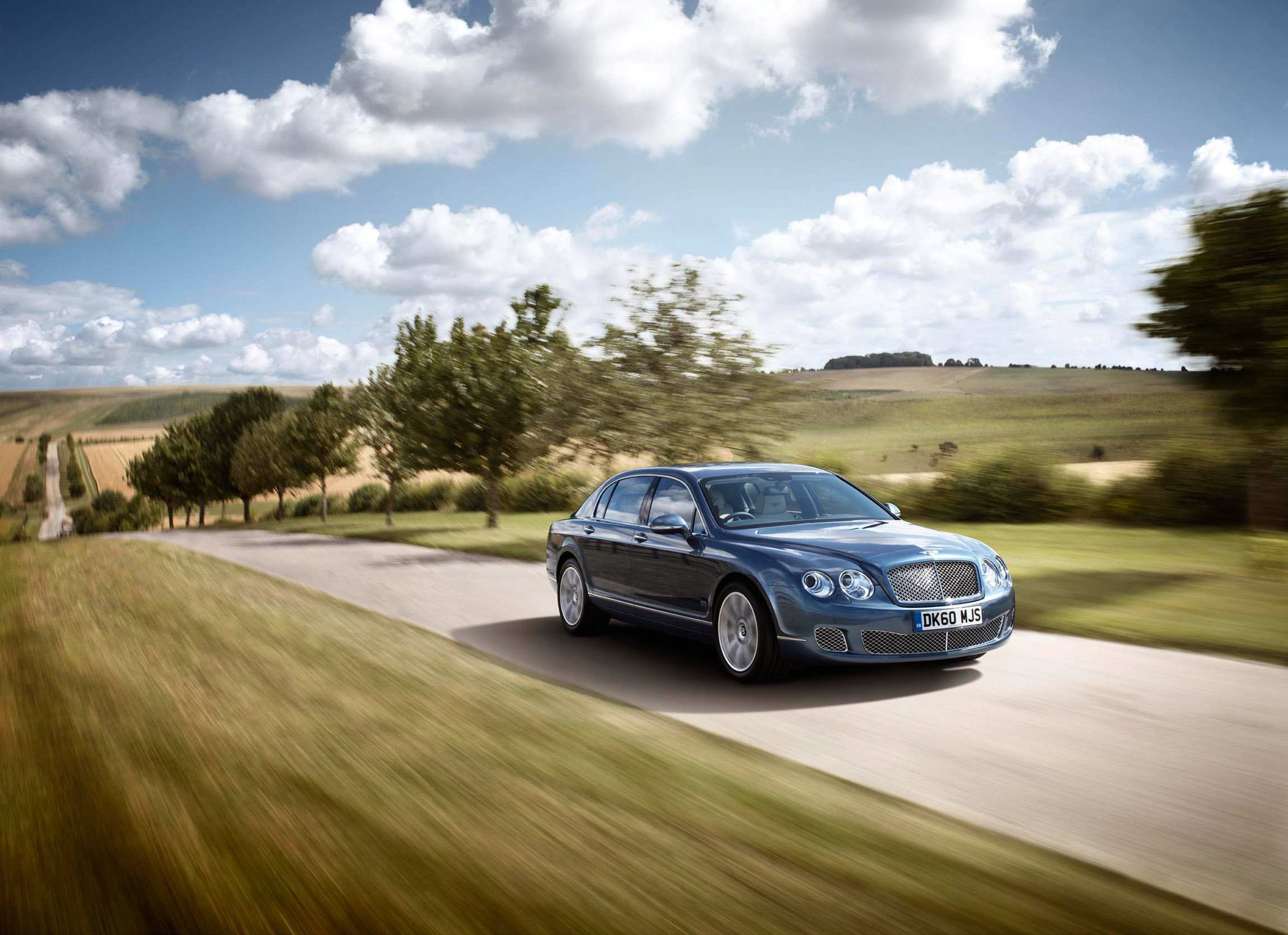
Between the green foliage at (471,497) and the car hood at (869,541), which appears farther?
the green foliage at (471,497)

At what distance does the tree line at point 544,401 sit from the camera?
70.9 ft

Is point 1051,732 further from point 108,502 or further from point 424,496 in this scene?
point 108,502

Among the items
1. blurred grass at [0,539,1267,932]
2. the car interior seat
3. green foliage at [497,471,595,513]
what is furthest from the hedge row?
blurred grass at [0,539,1267,932]

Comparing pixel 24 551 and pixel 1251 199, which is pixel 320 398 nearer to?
pixel 24 551

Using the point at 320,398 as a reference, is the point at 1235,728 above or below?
below

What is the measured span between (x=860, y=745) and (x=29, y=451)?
458 ft

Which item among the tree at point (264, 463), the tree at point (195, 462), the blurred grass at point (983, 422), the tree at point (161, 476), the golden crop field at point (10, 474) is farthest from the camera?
the golden crop field at point (10, 474)

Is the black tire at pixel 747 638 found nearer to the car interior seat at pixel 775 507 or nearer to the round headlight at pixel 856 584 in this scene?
the round headlight at pixel 856 584

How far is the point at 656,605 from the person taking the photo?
27.6 feet

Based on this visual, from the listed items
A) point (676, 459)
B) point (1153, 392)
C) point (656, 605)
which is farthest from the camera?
point (1153, 392)

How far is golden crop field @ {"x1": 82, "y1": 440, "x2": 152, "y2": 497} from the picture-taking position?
321 ft

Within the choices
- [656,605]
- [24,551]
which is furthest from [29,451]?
[656,605]

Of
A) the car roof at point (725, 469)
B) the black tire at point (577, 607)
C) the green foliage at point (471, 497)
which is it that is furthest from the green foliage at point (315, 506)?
the car roof at point (725, 469)

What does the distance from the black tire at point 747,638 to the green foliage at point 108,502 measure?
3720 inches
